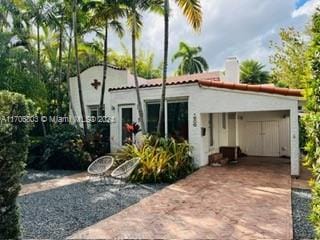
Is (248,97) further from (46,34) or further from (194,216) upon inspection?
(46,34)

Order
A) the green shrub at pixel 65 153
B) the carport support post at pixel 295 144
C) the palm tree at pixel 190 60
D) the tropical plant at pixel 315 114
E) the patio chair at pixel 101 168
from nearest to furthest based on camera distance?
the tropical plant at pixel 315 114 → the patio chair at pixel 101 168 → the carport support post at pixel 295 144 → the green shrub at pixel 65 153 → the palm tree at pixel 190 60

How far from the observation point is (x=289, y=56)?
25312 millimetres

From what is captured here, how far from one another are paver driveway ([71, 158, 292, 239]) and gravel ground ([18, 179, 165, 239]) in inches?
15.9

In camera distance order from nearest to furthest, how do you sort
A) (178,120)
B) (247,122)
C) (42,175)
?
(42,175)
(178,120)
(247,122)

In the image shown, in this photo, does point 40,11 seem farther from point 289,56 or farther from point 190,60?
point 190,60

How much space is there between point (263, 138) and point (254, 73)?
2442cm

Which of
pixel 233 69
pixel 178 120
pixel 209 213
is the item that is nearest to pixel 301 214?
pixel 209 213

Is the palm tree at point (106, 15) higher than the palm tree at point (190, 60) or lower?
lower

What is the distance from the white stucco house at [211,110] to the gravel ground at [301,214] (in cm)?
309

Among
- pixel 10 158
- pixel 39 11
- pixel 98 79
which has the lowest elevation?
pixel 10 158

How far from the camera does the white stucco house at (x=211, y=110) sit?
42.9 ft

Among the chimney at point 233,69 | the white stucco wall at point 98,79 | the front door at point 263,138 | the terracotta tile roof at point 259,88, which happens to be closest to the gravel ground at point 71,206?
the terracotta tile roof at point 259,88

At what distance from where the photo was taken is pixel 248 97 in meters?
13.4

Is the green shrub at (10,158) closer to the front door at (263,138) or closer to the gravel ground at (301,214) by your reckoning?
the gravel ground at (301,214)
